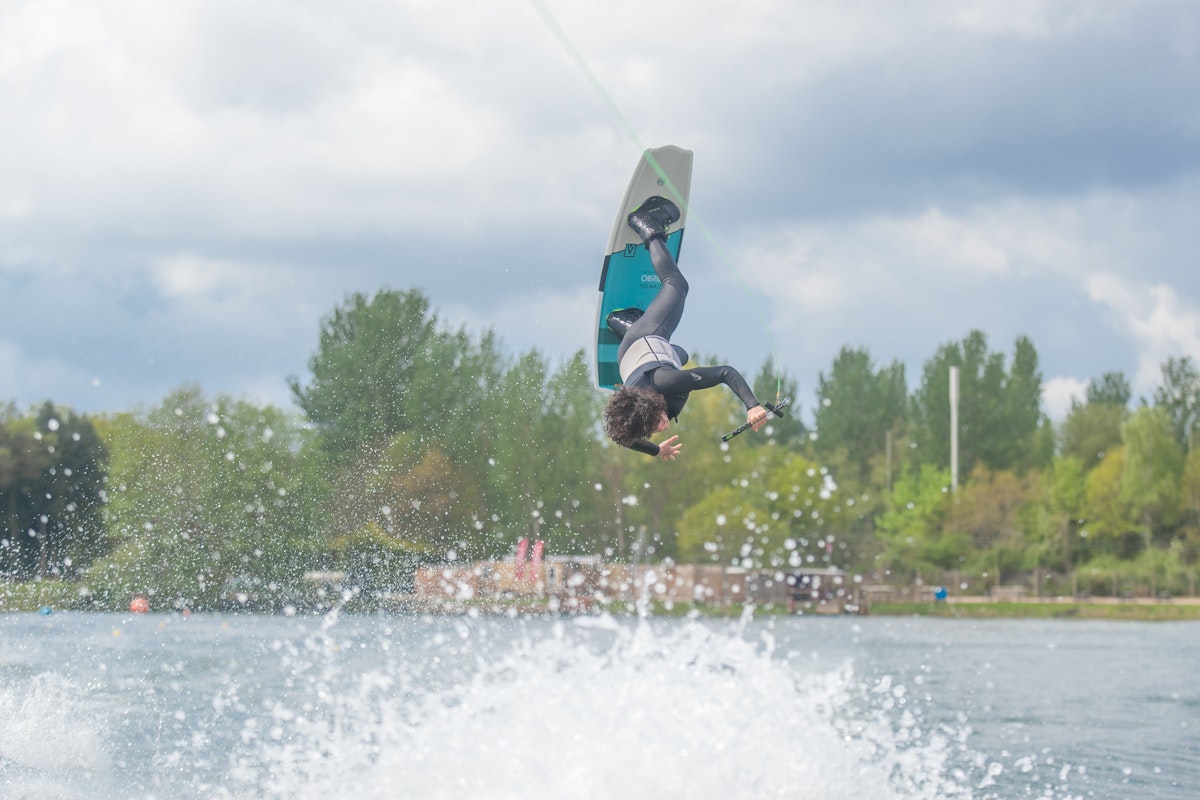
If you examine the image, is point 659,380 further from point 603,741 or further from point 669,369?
point 603,741

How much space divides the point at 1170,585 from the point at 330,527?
3894 centimetres

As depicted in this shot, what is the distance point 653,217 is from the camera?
988cm

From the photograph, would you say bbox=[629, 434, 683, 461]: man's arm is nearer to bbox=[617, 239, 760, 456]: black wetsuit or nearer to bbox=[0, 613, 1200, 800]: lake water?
bbox=[617, 239, 760, 456]: black wetsuit

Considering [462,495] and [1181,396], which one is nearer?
[462,495]

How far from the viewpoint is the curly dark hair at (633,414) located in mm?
8172

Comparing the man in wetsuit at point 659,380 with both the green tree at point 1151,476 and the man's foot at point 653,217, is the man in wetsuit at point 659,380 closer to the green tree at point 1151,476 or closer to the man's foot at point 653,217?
the man's foot at point 653,217

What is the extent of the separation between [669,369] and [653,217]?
1.96 meters

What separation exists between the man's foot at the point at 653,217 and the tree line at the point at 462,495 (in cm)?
2242

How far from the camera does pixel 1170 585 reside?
5331 cm

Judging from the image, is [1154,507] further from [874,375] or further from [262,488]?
[262,488]

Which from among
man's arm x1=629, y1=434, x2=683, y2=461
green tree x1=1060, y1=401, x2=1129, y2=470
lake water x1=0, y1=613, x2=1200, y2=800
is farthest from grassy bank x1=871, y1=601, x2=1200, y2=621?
man's arm x1=629, y1=434, x2=683, y2=461

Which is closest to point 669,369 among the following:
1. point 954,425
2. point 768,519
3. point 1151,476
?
point 768,519

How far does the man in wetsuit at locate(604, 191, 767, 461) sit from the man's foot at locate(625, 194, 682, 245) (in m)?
0.43

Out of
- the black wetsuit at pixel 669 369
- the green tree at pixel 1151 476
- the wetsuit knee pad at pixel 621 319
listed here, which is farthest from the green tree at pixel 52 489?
the green tree at pixel 1151 476
